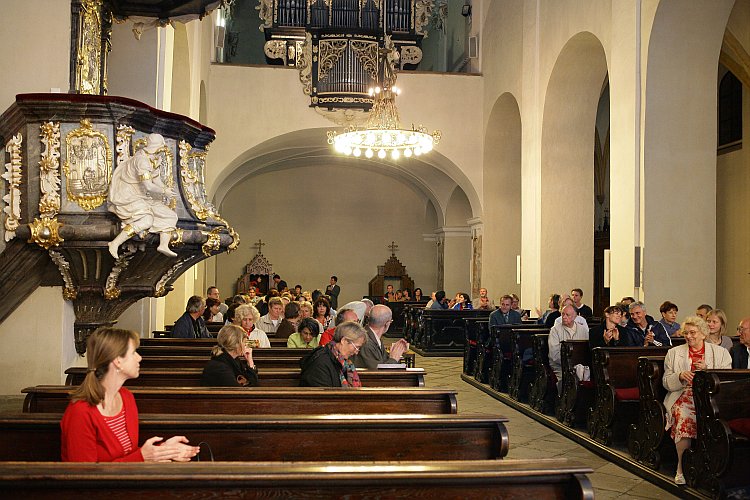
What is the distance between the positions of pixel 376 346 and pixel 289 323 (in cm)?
286

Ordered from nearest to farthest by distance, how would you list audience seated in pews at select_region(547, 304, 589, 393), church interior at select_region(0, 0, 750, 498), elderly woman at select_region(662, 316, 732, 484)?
church interior at select_region(0, 0, 750, 498)
elderly woman at select_region(662, 316, 732, 484)
audience seated in pews at select_region(547, 304, 589, 393)

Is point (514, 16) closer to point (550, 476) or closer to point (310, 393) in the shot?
point (310, 393)

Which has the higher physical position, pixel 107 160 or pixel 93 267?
pixel 107 160

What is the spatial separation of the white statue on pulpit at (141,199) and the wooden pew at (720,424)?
12.5 ft

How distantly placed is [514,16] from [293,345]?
421 inches

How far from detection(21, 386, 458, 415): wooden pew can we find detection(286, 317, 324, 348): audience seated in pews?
265cm

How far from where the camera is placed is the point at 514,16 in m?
16.2

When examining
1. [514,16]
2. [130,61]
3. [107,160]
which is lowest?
[107,160]

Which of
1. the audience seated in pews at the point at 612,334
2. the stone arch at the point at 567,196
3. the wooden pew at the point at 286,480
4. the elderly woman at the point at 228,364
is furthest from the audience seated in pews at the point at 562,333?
the wooden pew at the point at 286,480

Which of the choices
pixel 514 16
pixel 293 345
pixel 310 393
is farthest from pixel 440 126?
pixel 310 393

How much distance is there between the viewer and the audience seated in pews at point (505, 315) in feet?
40.5

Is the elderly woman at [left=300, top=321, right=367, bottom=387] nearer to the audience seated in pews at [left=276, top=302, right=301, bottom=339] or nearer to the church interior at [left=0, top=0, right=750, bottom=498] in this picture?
the church interior at [left=0, top=0, right=750, bottom=498]

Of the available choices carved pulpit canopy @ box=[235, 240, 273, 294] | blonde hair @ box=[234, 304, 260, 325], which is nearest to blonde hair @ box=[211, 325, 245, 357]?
blonde hair @ box=[234, 304, 260, 325]

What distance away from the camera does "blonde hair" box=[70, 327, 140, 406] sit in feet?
10.3
